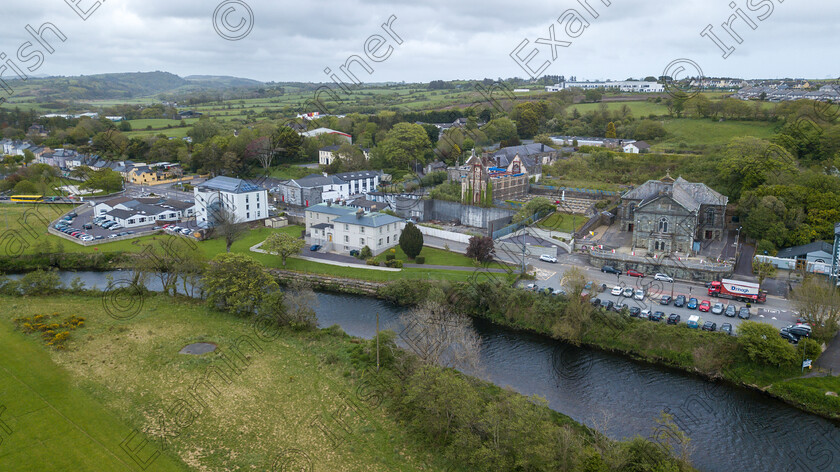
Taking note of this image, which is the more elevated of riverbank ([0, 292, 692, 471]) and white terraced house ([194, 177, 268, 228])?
white terraced house ([194, 177, 268, 228])

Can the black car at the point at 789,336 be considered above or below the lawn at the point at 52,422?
above

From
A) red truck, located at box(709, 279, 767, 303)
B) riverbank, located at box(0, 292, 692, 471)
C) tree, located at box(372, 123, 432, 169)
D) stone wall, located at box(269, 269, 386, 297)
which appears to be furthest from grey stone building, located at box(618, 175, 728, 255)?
tree, located at box(372, 123, 432, 169)

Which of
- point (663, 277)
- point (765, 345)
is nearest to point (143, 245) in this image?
point (663, 277)

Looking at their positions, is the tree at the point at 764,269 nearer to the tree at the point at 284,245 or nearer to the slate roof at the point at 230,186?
the tree at the point at 284,245

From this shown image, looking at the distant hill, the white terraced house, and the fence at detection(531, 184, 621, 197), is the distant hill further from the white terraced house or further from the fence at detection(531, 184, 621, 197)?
the fence at detection(531, 184, 621, 197)

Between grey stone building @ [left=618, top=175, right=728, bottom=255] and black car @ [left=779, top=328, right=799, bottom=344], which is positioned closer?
black car @ [left=779, top=328, right=799, bottom=344]

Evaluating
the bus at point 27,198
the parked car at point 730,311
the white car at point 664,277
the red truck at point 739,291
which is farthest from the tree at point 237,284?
the bus at point 27,198

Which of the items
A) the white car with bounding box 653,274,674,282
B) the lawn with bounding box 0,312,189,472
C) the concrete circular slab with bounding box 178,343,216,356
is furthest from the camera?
the white car with bounding box 653,274,674,282

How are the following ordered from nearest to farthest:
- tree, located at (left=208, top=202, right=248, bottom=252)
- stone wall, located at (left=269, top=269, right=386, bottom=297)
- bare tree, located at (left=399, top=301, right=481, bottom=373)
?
1. bare tree, located at (left=399, top=301, right=481, bottom=373)
2. stone wall, located at (left=269, top=269, right=386, bottom=297)
3. tree, located at (left=208, top=202, right=248, bottom=252)

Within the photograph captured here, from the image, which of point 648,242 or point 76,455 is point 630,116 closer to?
point 648,242
